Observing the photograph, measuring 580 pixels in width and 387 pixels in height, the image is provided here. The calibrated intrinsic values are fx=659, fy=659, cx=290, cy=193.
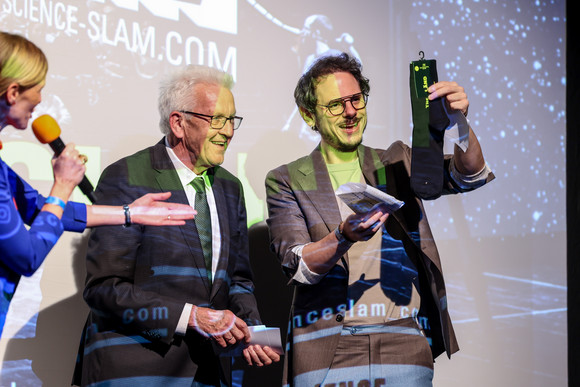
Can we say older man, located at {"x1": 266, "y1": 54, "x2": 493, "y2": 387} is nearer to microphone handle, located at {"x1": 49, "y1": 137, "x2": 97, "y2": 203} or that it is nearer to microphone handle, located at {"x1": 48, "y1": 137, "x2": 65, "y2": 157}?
microphone handle, located at {"x1": 49, "y1": 137, "x2": 97, "y2": 203}

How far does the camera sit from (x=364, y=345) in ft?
7.08

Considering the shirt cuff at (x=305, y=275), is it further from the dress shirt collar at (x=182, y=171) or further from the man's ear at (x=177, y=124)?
the man's ear at (x=177, y=124)

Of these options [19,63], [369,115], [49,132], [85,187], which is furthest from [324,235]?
[369,115]

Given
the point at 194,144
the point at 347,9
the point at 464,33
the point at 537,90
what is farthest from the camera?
the point at 537,90

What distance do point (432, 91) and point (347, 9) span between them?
1.29 meters

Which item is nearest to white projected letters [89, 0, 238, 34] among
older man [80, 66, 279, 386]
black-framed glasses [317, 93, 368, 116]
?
older man [80, 66, 279, 386]

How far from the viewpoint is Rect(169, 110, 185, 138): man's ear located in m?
2.39

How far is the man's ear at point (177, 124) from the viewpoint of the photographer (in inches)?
94.0

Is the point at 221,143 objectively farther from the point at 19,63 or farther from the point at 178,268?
the point at 19,63

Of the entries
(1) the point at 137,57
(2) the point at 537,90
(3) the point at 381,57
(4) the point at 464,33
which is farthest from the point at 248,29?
(2) the point at 537,90

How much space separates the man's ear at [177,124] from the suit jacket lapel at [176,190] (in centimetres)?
7

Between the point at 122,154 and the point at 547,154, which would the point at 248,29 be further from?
the point at 547,154

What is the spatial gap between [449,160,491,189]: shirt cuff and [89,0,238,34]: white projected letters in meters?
1.22

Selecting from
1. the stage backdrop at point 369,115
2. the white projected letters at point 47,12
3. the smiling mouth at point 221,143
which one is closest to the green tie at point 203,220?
the smiling mouth at point 221,143
